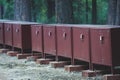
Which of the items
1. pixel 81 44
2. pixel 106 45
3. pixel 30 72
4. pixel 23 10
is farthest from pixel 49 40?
pixel 23 10

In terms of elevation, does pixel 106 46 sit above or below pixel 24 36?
above

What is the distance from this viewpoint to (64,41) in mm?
13047

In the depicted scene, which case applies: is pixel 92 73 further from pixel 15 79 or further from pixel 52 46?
pixel 52 46

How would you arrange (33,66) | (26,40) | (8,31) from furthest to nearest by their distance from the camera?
(8,31), (26,40), (33,66)

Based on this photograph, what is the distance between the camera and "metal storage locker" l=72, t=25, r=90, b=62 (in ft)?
38.0

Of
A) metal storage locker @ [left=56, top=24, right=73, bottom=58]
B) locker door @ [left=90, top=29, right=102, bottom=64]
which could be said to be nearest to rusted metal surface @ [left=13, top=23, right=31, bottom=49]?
metal storage locker @ [left=56, top=24, right=73, bottom=58]

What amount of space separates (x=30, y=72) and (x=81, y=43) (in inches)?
70.1

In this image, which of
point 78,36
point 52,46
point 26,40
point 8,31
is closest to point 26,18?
point 8,31

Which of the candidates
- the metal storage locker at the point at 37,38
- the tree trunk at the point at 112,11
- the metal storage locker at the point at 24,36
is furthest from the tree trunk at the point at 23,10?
the metal storage locker at the point at 37,38

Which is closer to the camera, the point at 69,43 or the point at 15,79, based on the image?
the point at 15,79

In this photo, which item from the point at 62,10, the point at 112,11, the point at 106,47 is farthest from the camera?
the point at 112,11

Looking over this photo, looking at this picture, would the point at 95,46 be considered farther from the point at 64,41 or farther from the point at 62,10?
the point at 62,10

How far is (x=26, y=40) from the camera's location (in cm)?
1627

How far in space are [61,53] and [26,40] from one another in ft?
10.9
